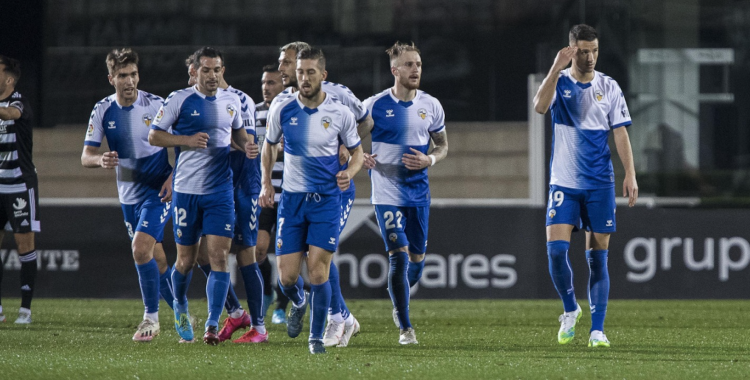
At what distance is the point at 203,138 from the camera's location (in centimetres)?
720

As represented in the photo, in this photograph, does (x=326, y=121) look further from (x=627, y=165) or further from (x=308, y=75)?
(x=627, y=165)

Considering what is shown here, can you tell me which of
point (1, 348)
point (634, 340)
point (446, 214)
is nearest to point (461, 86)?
point (446, 214)

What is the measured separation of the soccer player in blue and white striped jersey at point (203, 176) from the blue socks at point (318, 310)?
76 centimetres

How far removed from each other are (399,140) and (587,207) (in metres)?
1.28

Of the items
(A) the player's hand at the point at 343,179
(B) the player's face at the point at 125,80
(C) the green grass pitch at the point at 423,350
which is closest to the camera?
(C) the green grass pitch at the point at 423,350

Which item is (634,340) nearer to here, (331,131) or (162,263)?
(331,131)

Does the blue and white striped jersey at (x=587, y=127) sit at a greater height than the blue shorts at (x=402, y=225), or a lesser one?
greater

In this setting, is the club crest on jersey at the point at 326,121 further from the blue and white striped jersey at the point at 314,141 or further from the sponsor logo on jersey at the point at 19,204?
the sponsor logo on jersey at the point at 19,204

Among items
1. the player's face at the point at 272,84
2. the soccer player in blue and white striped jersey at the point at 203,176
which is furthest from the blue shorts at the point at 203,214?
the player's face at the point at 272,84

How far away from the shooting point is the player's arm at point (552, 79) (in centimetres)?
707

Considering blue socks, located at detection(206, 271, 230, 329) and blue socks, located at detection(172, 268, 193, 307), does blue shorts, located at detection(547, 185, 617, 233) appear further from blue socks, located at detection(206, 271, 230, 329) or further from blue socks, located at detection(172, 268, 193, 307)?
blue socks, located at detection(172, 268, 193, 307)

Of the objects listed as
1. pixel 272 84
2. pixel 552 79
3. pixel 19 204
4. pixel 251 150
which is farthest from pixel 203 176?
pixel 19 204

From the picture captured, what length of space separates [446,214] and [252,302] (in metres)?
4.33

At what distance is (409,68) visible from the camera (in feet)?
24.8
